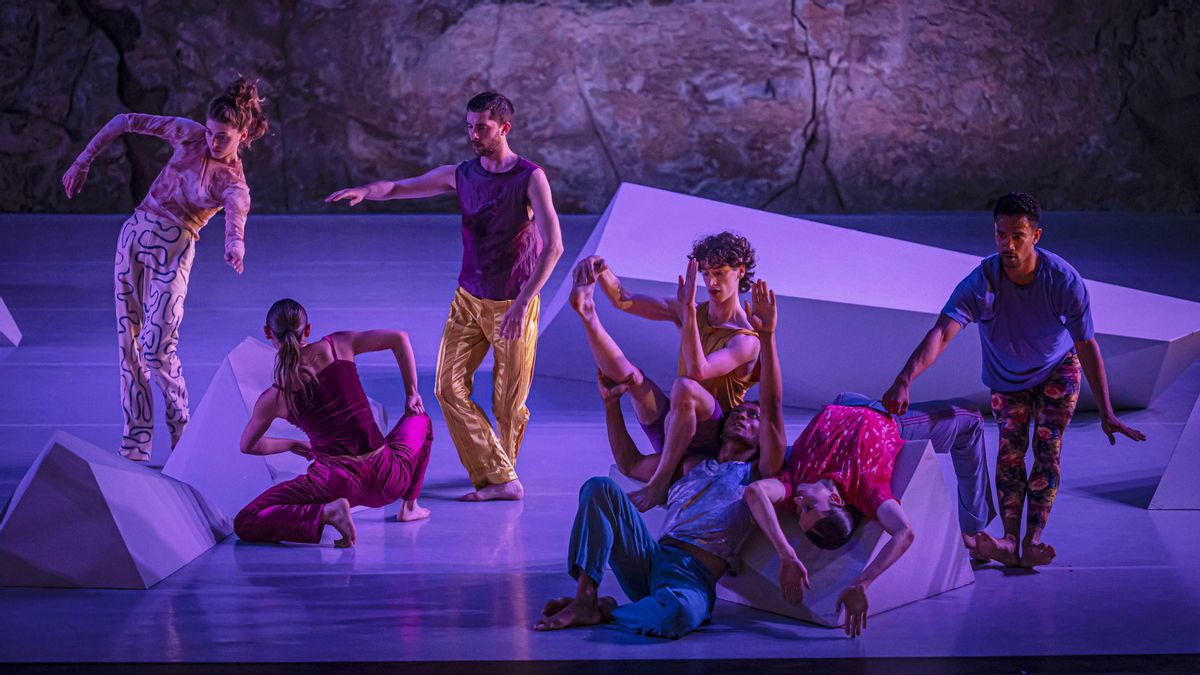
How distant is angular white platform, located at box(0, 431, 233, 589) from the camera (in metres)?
3.96

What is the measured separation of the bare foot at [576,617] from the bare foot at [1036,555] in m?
1.33

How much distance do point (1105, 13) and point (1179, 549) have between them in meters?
11.0

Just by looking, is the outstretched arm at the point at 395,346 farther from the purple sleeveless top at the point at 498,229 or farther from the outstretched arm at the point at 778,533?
the outstretched arm at the point at 778,533

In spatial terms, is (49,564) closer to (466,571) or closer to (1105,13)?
(466,571)

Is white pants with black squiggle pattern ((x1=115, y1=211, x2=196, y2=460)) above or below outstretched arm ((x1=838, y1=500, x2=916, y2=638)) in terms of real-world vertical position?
above

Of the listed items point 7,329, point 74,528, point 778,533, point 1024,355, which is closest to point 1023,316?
point 1024,355

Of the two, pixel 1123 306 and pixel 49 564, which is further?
pixel 1123 306

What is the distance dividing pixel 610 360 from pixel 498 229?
1.04 metres

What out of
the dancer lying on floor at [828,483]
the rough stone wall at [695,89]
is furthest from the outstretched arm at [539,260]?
the rough stone wall at [695,89]

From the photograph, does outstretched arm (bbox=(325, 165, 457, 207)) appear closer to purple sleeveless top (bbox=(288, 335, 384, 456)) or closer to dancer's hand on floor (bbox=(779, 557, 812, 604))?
purple sleeveless top (bbox=(288, 335, 384, 456))

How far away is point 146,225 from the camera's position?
5.30m

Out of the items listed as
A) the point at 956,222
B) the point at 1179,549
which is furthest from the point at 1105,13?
the point at 1179,549

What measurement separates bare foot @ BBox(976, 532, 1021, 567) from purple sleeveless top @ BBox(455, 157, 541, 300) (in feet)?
5.98

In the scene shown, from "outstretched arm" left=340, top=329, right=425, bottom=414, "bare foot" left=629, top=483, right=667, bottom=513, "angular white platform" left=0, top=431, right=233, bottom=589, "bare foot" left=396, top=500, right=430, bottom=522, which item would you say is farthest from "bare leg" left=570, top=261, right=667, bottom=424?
"angular white platform" left=0, top=431, right=233, bottom=589
